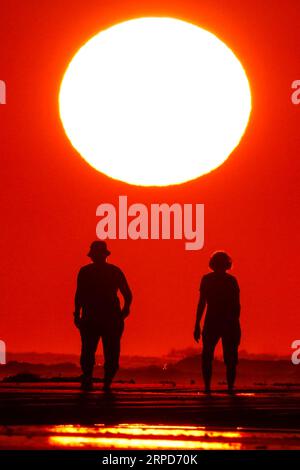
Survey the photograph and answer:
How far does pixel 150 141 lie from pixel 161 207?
26.7ft

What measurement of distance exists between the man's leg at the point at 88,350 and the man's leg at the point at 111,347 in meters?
0.14

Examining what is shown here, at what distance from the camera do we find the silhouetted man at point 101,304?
1917 centimetres

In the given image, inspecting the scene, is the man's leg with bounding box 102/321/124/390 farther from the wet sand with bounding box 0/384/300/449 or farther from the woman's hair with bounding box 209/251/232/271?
the woman's hair with bounding box 209/251/232/271

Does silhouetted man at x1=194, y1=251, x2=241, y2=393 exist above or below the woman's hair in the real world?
below

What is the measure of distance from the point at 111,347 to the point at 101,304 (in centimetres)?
58

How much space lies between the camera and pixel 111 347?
1934cm

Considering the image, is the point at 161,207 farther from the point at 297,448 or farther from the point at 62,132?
the point at 297,448

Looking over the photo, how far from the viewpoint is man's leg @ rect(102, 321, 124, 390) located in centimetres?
1928

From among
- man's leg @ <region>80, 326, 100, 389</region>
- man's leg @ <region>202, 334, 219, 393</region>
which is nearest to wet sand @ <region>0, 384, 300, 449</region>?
man's leg @ <region>80, 326, 100, 389</region>

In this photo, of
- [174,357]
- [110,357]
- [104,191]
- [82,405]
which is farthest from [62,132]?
[82,405]

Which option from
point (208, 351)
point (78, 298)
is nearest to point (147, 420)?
point (78, 298)

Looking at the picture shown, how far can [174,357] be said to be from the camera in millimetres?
31922
